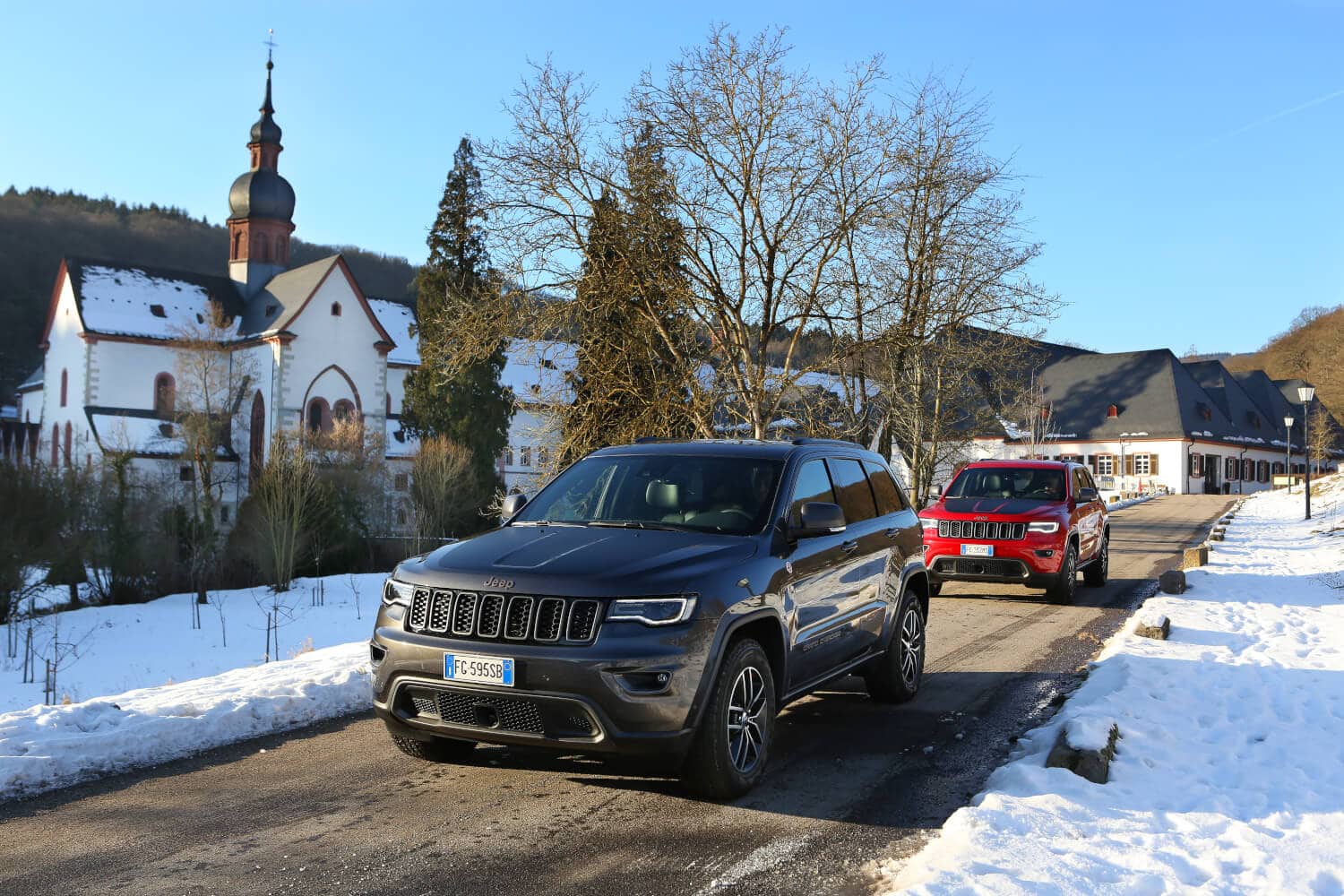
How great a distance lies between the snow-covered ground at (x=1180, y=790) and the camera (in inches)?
168

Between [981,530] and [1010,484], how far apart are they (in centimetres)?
141

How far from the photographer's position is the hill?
72.3m

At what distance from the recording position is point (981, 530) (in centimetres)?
1390

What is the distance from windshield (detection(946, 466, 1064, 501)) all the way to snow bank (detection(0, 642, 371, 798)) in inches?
360

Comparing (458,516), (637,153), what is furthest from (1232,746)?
(458,516)

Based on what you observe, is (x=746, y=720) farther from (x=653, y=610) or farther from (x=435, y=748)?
(x=435, y=748)

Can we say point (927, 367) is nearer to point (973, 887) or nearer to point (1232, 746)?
point (1232, 746)

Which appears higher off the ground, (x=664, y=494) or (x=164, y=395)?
(x=164, y=395)

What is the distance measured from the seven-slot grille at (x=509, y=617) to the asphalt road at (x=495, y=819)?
87 cm

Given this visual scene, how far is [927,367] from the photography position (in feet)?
79.5

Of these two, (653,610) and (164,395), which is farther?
(164,395)

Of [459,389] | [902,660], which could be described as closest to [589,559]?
[902,660]

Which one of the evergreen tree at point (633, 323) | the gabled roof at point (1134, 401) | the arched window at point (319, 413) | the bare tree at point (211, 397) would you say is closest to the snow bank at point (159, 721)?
the evergreen tree at point (633, 323)

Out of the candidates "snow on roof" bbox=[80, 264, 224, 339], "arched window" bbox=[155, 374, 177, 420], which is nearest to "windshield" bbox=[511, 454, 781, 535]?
Result: "arched window" bbox=[155, 374, 177, 420]
